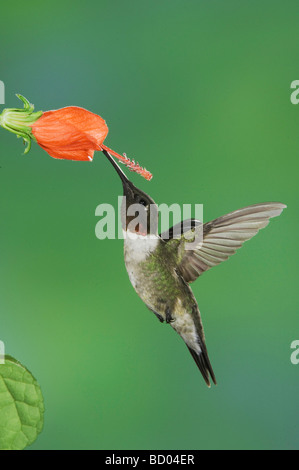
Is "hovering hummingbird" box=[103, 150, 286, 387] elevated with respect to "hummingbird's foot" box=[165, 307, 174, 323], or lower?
elevated

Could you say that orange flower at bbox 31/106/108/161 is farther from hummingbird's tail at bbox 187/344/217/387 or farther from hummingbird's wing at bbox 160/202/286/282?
hummingbird's tail at bbox 187/344/217/387

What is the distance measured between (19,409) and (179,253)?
0.32 m

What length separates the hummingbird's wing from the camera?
0.64 metres

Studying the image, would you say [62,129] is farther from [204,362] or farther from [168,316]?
[204,362]

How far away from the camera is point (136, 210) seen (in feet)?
1.98

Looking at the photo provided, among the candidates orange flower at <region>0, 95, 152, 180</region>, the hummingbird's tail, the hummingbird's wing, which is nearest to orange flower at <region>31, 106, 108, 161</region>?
orange flower at <region>0, 95, 152, 180</region>

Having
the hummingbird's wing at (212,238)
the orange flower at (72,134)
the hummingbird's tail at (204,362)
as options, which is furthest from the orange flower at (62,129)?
the hummingbird's tail at (204,362)

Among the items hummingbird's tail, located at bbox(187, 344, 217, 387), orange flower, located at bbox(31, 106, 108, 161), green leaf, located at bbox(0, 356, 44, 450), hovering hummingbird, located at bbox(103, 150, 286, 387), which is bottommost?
green leaf, located at bbox(0, 356, 44, 450)

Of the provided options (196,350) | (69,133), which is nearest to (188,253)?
(196,350)

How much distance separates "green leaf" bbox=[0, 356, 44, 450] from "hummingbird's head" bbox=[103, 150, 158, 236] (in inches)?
8.9

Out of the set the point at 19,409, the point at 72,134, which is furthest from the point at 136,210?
the point at 19,409

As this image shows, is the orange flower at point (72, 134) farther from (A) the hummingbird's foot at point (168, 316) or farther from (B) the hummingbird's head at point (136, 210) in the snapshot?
(A) the hummingbird's foot at point (168, 316)

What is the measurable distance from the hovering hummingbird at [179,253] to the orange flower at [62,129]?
0.23ft

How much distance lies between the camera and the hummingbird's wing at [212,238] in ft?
Answer: 2.09
